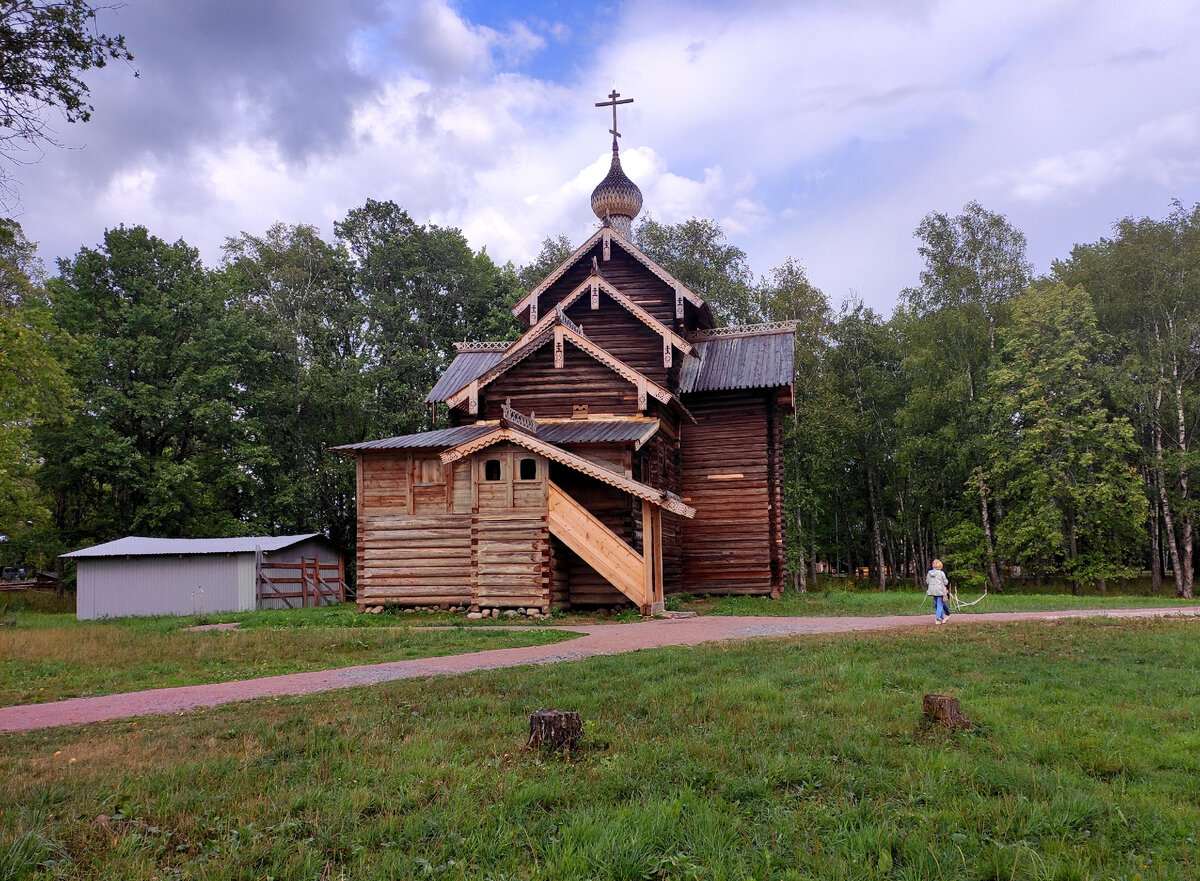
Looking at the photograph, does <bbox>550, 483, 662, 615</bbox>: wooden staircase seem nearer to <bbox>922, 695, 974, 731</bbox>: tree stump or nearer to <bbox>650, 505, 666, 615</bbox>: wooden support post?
<bbox>650, 505, 666, 615</bbox>: wooden support post

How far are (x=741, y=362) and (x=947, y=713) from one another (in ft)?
78.6

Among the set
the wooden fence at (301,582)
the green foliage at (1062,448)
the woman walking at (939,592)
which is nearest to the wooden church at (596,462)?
the woman walking at (939,592)

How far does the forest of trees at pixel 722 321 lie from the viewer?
35750 mm

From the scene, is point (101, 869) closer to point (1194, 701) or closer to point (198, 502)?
point (1194, 701)

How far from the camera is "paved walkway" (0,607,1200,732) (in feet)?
31.9

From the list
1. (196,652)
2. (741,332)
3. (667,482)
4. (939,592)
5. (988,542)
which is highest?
(741,332)

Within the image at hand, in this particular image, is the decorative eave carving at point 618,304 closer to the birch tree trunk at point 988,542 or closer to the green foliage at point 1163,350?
the birch tree trunk at point 988,542

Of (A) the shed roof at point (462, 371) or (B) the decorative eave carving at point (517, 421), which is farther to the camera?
(A) the shed roof at point (462, 371)

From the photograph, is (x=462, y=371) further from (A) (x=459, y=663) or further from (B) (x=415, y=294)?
(A) (x=459, y=663)

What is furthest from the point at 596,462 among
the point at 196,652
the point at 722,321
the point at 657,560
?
the point at 722,321

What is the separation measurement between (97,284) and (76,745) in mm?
39520

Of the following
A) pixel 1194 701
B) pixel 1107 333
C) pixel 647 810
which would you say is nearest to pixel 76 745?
pixel 647 810

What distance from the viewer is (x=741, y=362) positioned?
1194 inches

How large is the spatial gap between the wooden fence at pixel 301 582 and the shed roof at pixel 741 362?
60.1ft
